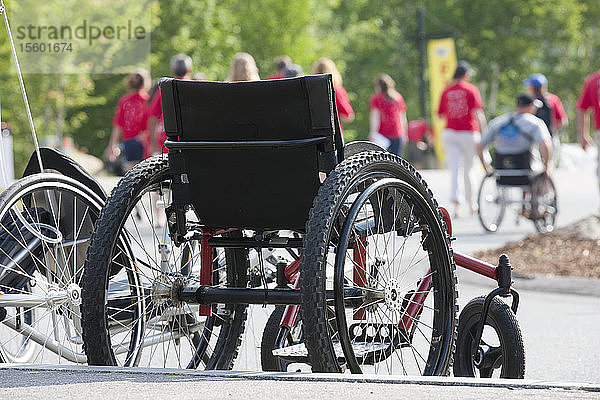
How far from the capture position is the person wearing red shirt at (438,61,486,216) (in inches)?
599

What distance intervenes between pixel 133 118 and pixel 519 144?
4436 millimetres

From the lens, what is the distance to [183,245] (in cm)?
506

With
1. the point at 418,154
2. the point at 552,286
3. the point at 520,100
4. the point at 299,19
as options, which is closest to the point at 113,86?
the point at 299,19

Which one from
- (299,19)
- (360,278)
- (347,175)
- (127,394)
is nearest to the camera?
(127,394)

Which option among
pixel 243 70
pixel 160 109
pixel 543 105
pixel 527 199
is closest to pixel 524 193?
pixel 527 199

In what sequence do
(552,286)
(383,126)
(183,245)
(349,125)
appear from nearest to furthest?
A: (183,245) → (552,286) → (383,126) → (349,125)

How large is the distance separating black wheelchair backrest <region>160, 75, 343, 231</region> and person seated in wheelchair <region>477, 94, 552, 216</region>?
967 cm

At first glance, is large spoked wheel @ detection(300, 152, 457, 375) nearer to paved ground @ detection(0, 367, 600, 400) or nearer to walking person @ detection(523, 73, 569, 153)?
paved ground @ detection(0, 367, 600, 400)

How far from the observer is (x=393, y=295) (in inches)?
178

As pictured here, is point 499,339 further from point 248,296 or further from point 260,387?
point 260,387

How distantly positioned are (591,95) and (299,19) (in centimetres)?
3422

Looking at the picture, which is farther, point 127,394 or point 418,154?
point 418,154

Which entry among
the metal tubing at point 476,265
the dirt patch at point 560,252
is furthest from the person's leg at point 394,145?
the metal tubing at point 476,265

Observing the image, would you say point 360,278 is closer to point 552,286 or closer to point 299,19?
point 552,286
